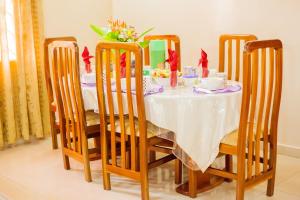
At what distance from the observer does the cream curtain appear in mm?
3518

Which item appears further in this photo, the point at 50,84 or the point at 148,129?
the point at 50,84

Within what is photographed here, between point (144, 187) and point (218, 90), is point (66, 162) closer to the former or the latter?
point (144, 187)

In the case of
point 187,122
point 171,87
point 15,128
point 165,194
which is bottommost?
point 165,194

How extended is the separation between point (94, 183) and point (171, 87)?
A: 93cm

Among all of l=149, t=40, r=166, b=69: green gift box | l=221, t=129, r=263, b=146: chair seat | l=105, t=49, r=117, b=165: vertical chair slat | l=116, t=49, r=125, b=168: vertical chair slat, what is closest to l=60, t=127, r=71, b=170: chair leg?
l=105, t=49, r=117, b=165: vertical chair slat

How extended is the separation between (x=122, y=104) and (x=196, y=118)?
0.47 meters

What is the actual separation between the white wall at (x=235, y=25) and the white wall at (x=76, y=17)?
47 centimetres

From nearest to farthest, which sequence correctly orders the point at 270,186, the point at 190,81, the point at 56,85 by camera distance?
the point at 270,186 < the point at 190,81 < the point at 56,85

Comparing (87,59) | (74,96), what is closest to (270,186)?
(74,96)

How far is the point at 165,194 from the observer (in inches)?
104

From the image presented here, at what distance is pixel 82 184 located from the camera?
2.86 meters

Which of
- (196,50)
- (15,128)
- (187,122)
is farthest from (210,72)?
(15,128)

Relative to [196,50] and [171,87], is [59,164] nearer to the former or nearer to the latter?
[171,87]

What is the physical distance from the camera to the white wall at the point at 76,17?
13.0ft
